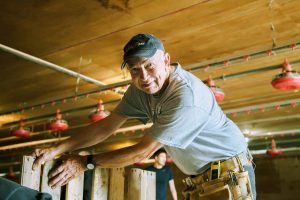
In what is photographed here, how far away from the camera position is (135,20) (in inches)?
171

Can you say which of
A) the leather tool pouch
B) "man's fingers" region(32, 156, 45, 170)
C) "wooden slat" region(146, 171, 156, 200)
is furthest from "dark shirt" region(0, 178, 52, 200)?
"wooden slat" region(146, 171, 156, 200)

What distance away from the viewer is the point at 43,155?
1.88m

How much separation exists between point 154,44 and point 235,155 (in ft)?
2.74

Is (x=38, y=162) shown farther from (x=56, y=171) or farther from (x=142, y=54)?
(x=142, y=54)

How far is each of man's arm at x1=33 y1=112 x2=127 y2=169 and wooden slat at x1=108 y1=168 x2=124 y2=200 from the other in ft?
1.19

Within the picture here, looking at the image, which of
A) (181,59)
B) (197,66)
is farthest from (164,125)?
(181,59)

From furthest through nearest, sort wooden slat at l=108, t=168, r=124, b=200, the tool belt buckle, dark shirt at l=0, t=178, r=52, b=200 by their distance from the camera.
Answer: wooden slat at l=108, t=168, r=124, b=200 < the tool belt buckle < dark shirt at l=0, t=178, r=52, b=200

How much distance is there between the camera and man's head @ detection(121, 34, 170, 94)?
1.88 m

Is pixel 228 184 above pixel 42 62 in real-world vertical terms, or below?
below

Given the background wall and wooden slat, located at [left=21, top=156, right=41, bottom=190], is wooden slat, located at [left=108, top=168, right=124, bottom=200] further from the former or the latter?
the background wall

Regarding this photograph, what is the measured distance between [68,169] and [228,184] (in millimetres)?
902

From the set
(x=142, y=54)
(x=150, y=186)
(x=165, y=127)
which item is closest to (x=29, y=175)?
(x=165, y=127)

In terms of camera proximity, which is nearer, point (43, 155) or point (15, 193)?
point (15, 193)

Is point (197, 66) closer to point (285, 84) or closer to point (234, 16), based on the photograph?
point (234, 16)
